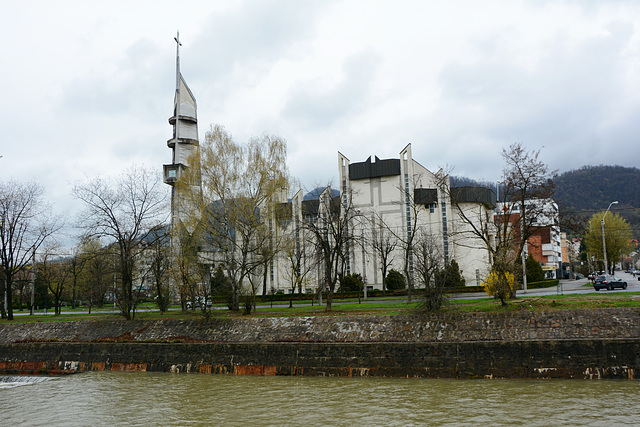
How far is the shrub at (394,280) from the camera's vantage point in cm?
5716

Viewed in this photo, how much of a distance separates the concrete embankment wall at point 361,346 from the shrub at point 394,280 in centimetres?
3192

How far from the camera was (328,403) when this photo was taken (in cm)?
1769

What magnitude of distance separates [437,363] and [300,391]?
6.37 metres

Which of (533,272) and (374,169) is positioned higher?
(374,169)

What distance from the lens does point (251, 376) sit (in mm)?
24391

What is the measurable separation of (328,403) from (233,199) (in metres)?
19.5

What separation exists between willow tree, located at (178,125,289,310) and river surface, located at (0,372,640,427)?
1212 centimetres

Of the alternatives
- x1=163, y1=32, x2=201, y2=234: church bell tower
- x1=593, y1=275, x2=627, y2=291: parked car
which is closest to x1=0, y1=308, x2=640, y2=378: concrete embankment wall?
x1=593, y1=275, x2=627, y2=291: parked car

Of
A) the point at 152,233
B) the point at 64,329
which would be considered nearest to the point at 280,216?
the point at 152,233

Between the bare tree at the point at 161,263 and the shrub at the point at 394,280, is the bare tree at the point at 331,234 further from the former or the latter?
the shrub at the point at 394,280

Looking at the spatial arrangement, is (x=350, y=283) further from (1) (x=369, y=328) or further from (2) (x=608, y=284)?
(1) (x=369, y=328)

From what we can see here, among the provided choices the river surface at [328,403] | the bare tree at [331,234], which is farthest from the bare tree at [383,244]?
the river surface at [328,403]

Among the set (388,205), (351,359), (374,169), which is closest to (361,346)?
(351,359)

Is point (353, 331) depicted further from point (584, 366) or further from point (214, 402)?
point (584, 366)
